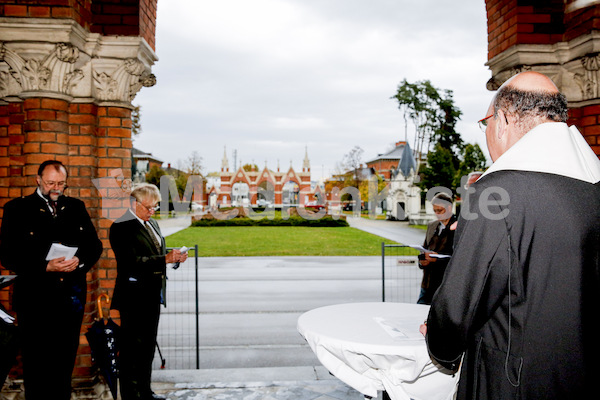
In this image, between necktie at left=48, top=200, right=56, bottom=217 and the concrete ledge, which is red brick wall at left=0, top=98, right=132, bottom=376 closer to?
necktie at left=48, top=200, right=56, bottom=217

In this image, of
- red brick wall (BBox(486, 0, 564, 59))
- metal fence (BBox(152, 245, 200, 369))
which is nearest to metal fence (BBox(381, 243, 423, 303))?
metal fence (BBox(152, 245, 200, 369))

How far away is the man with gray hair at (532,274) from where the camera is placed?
1.56 metres

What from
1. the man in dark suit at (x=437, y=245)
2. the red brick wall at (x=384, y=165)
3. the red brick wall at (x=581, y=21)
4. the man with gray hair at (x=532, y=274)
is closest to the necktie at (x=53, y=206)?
Result: the man with gray hair at (x=532, y=274)

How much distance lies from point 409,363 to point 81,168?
3252mm

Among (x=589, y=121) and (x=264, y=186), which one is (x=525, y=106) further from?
(x=264, y=186)

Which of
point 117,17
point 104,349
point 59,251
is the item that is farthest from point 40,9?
point 104,349

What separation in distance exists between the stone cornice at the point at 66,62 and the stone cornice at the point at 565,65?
11.8 ft

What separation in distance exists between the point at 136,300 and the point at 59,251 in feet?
2.40

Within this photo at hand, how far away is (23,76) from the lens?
149 inches

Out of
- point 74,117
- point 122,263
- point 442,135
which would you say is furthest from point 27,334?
point 442,135

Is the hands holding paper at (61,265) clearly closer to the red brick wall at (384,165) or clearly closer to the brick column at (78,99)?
the brick column at (78,99)

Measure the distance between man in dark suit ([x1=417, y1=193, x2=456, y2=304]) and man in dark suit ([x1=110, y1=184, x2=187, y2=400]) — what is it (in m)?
2.99

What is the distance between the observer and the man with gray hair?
156 cm

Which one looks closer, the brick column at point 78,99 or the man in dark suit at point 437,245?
the brick column at point 78,99
